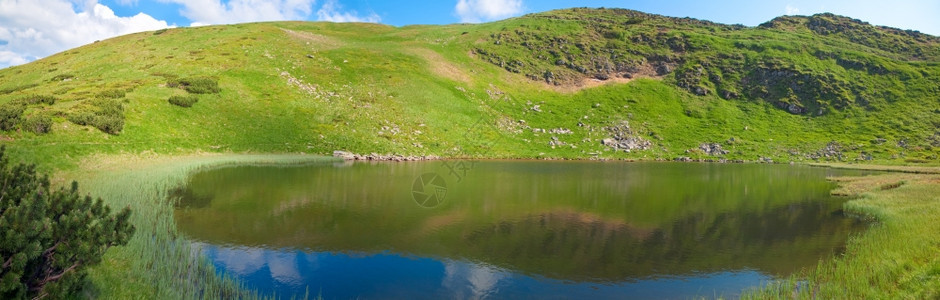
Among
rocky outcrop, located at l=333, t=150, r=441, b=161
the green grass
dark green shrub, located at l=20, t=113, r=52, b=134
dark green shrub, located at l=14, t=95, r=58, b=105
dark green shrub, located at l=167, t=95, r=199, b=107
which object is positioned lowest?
the green grass

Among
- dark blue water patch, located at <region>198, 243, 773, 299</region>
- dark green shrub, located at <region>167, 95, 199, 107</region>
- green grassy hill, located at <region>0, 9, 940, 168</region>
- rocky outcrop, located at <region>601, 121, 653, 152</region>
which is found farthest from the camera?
rocky outcrop, located at <region>601, 121, 653, 152</region>

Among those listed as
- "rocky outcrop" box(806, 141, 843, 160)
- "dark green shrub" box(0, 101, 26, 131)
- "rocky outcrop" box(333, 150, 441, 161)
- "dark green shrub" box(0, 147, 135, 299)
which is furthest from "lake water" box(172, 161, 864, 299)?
"rocky outcrop" box(806, 141, 843, 160)

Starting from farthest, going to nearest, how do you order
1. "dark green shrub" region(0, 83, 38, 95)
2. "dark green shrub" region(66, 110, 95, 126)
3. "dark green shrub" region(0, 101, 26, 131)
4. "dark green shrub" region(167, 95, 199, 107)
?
1. "dark green shrub" region(0, 83, 38, 95)
2. "dark green shrub" region(167, 95, 199, 107)
3. "dark green shrub" region(66, 110, 95, 126)
4. "dark green shrub" region(0, 101, 26, 131)

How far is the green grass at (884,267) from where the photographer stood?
40.8ft

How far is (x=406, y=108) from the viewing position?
82000 millimetres

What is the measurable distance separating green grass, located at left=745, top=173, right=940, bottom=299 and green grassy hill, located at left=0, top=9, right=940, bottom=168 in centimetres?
4689

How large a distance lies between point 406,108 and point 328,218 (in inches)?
2319

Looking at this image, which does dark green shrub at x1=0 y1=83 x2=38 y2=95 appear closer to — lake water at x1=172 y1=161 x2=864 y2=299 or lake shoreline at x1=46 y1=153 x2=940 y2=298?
lake shoreline at x1=46 y1=153 x2=940 y2=298

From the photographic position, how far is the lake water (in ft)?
50.0

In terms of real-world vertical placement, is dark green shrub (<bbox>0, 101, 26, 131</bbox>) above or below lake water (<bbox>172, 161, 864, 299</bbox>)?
above

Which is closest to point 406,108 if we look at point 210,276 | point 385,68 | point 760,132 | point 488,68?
point 385,68

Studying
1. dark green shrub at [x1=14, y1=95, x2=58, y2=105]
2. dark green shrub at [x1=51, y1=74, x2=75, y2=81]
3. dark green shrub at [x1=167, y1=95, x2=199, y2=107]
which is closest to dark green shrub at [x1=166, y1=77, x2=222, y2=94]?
dark green shrub at [x1=167, y1=95, x2=199, y2=107]

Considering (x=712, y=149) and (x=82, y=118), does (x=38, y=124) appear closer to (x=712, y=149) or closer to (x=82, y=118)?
(x=82, y=118)

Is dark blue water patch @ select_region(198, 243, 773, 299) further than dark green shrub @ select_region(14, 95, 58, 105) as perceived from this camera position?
No
